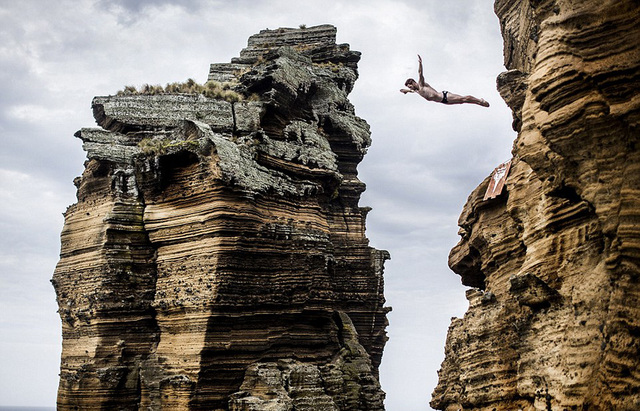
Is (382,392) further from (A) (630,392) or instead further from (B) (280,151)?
(A) (630,392)

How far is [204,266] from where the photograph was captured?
31438mm

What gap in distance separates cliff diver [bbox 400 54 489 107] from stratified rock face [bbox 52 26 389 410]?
1150cm

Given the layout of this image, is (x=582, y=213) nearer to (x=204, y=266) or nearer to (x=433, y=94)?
(x=433, y=94)

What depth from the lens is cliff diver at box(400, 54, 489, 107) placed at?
73.7ft

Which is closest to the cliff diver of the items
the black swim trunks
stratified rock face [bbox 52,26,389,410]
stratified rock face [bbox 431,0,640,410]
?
the black swim trunks

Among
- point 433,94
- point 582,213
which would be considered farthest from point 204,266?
point 582,213

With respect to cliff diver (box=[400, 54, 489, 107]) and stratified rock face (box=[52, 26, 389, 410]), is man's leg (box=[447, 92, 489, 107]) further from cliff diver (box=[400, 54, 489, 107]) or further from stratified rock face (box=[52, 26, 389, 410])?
stratified rock face (box=[52, 26, 389, 410])

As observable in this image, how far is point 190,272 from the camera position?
32.0m

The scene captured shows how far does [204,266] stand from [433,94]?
13.5 meters

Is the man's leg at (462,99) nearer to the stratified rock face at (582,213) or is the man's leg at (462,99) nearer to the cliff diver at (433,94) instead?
the cliff diver at (433,94)

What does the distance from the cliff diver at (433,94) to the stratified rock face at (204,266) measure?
11.5 meters

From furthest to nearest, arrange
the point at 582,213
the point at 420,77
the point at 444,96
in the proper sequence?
the point at 444,96, the point at 420,77, the point at 582,213

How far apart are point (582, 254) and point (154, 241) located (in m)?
23.3

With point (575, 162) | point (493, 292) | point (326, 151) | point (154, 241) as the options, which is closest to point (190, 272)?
point (154, 241)
